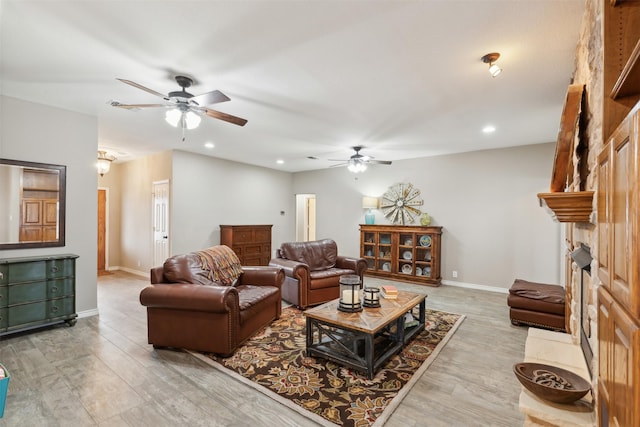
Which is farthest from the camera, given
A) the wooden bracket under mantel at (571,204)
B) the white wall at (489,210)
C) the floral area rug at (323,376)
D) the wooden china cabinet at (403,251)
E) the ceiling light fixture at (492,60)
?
the wooden china cabinet at (403,251)

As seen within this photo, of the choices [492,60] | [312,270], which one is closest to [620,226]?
[492,60]

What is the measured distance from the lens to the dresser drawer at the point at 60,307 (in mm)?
3410

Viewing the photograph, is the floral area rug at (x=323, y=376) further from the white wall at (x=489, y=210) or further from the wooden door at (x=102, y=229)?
the wooden door at (x=102, y=229)

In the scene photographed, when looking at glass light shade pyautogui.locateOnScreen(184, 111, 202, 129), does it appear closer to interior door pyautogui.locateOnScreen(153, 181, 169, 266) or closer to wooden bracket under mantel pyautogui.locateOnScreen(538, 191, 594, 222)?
wooden bracket under mantel pyautogui.locateOnScreen(538, 191, 594, 222)

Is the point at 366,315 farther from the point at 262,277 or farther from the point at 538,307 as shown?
the point at 538,307

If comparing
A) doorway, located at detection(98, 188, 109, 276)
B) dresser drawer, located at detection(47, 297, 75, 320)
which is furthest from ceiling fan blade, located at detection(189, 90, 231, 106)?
doorway, located at detection(98, 188, 109, 276)

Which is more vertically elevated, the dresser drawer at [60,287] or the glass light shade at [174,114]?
the glass light shade at [174,114]

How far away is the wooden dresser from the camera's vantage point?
21.1ft

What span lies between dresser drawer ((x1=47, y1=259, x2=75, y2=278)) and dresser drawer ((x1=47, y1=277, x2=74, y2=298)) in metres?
0.06

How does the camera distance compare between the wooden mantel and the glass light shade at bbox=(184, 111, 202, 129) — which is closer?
the wooden mantel

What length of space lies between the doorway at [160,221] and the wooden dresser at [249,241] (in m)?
1.12

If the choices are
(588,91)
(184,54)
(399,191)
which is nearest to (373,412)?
(588,91)

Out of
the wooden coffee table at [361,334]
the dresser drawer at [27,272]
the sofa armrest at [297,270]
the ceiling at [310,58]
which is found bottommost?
the wooden coffee table at [361,334]

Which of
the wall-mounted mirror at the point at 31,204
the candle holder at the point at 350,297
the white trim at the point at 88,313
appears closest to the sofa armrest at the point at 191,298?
the candle holder at the point at 350,297
